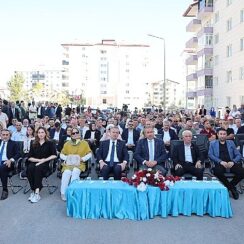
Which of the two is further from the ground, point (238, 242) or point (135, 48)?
point (135, 48)

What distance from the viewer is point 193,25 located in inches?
2060

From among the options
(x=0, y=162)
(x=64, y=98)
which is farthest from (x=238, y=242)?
(x=64, y=98)

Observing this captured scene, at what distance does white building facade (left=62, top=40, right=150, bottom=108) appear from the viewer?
119m

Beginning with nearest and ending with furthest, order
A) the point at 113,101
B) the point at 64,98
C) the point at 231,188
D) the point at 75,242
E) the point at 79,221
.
A: the point at 75,242 < the point at 79,221 < the point at 231,188 < the point at 64,98 < the point at 113,101

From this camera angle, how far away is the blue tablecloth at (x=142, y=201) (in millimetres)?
6574

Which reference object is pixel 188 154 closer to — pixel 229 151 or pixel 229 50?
pixel 229 151

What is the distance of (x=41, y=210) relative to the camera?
7133mm

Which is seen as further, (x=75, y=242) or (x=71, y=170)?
A: (x=71, y=170)

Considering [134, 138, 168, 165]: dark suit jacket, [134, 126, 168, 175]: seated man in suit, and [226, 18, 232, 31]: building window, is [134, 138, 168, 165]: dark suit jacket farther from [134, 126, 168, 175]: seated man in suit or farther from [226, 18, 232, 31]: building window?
[226, 18, 232, 31]: building window

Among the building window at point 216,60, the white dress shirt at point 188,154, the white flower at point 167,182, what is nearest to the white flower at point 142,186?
the white flower at point 167,182

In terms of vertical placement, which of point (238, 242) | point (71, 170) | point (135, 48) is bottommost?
point (238, 242)

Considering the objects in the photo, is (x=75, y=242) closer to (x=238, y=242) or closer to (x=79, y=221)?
(x=79, y=221)

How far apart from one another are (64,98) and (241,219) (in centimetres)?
8602

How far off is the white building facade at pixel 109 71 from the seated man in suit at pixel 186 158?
10819 cm
